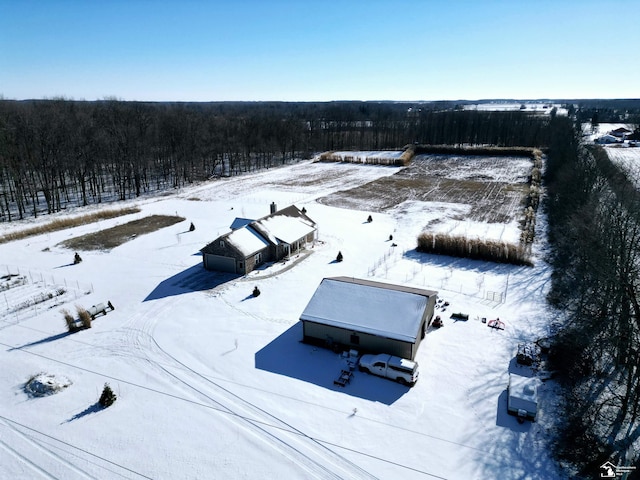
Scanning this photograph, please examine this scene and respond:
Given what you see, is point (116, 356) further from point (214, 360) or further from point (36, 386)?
point (214, 360)

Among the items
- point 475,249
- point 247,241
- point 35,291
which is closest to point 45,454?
point 35,291

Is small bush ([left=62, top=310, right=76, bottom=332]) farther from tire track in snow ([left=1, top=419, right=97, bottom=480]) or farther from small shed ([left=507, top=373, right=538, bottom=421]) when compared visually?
small shed ([left=507, top=373, right=538, bottom=421])

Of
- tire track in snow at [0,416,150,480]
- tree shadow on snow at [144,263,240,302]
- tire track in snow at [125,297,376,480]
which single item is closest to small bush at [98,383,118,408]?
tire track in snow at [0,416,150,480]

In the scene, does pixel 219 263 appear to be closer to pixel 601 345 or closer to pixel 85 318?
pixel 85 318

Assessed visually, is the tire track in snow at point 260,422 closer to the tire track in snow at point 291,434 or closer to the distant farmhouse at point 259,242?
the tire track in snow at point 291,434

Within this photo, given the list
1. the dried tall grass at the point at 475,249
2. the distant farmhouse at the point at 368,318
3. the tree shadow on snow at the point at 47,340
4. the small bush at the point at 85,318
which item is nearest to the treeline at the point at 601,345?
the dried tall grass at the point at 475,249

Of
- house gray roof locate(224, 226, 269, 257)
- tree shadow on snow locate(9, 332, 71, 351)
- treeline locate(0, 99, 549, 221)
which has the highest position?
treeline locate(0, 99, 549, 221)

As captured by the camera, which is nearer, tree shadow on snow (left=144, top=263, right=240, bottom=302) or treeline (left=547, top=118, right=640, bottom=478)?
treeline (left=547, top=118, right=640, bottom=478)
